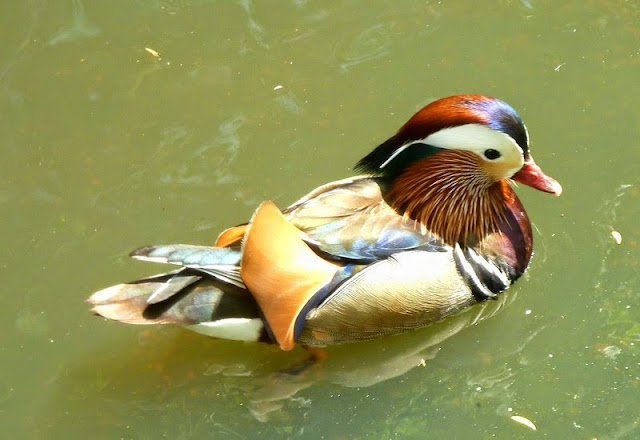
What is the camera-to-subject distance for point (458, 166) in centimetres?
393

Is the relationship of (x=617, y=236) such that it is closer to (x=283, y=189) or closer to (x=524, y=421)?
(x=524, y=421)

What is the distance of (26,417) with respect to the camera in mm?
3723

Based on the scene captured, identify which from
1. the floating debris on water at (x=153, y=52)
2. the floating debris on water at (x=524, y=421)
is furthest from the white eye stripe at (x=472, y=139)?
the floating debris on water at (x=153, y=52)

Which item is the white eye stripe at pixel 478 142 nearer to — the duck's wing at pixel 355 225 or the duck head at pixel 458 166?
the duck head at pixel 458 166

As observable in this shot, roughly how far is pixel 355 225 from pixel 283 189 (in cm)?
82

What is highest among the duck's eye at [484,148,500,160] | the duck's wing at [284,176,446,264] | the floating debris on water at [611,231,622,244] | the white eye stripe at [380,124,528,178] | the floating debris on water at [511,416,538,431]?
the white eye stripe at [380,124,528,178]

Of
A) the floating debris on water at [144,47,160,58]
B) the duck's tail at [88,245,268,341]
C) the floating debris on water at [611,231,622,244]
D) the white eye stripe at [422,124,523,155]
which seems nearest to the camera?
the duck's tail at [88,245,268,341]

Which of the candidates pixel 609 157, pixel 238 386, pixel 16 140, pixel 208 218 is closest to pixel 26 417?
pixel 238 386

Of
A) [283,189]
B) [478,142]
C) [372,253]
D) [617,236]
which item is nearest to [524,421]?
[372,253]

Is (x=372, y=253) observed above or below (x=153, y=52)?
below

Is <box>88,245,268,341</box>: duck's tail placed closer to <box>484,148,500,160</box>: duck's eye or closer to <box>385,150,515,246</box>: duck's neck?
<box>385,150,515,246</box>: duck's neck

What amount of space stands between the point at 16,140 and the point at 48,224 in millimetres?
589

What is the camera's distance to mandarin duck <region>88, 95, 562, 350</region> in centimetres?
353

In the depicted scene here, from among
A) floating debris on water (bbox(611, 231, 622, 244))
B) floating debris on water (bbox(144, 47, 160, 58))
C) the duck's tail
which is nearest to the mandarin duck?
the duck's tail
